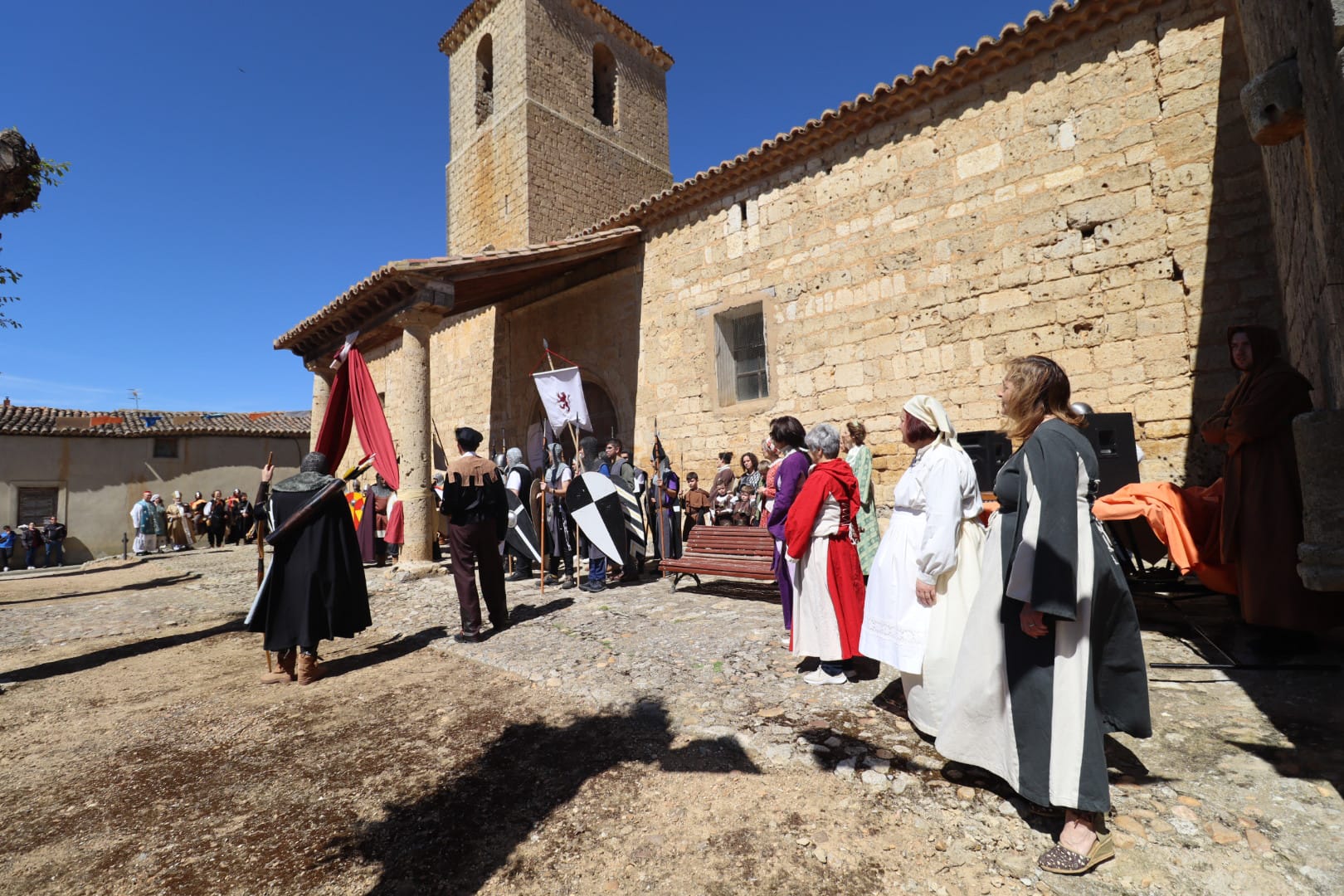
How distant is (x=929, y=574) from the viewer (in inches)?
101

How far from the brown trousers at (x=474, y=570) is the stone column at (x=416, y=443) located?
340cm

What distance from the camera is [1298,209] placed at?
11.3 ft

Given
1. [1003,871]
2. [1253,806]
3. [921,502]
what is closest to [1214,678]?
[1253,806]

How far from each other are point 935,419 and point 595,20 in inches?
640

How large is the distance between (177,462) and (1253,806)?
2696 cm

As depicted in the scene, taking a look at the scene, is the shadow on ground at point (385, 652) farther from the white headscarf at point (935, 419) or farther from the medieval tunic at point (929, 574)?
the white headscarf at point (935, 419)

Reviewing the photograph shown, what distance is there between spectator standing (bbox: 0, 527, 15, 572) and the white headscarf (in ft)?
75.9

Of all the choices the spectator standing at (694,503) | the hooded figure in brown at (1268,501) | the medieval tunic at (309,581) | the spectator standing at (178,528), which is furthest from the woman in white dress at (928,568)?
the spectator standing at (178,528)

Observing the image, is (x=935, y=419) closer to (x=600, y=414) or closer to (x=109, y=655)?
(x=109, y=655)

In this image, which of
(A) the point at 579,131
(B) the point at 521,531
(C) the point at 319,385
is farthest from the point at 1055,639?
(A) the point at 579,131

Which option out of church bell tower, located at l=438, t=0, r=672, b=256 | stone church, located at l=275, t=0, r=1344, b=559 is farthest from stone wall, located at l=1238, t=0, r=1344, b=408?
church bell tower, located at l=438, t=0, r=672, b=256

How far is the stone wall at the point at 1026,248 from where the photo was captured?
18.0ft

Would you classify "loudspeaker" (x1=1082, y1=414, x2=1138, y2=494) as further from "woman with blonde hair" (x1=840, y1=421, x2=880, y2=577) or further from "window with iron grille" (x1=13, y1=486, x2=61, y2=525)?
"window with iron grille" (x1=13, y1=486, x2=61, y2=525)

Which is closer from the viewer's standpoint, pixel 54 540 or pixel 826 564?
pixel 826 564
